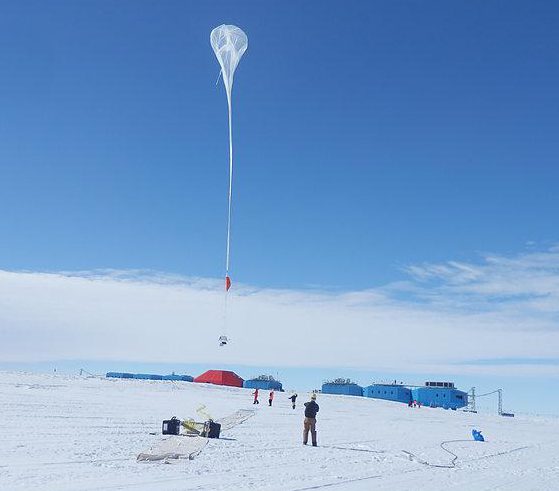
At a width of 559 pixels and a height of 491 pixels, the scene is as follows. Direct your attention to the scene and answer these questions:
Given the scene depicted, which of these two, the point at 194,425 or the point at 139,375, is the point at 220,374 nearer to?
the point at 139,375

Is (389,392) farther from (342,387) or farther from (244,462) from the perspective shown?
(244,462)

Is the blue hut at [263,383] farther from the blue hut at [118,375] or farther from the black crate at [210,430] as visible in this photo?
the black crate at [210,430]

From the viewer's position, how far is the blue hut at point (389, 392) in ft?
345

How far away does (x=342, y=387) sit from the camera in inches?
4213

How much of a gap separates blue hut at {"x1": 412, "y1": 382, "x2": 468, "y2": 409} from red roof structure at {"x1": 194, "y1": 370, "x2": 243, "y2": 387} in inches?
1382

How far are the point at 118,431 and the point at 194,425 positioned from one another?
2.81 m

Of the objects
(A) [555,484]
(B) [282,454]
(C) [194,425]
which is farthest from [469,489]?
(C) [194,425]

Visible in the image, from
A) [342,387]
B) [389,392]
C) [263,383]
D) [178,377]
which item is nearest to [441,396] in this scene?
[389,392]

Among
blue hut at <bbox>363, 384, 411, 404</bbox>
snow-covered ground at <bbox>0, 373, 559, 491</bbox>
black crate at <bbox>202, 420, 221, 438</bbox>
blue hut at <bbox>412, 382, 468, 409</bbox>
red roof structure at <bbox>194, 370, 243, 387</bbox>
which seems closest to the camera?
snow-covered ground at <bbox>0, 373, 559, 491</bbox>

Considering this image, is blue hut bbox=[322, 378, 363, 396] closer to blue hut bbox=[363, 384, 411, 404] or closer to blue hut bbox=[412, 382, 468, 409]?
blue hut bbox=[363, 384, 411, 404]

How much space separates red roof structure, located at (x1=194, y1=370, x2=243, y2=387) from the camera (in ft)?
325

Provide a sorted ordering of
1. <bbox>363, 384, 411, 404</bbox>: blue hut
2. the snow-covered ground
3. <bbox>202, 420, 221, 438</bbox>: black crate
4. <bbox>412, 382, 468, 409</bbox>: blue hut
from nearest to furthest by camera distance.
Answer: the snow-covered ground < <bbox>202, 420, 221, 438</bbox>: black crate < <bbox>412, 382, 468, 409</bbox>: blue hut < <bbox>363, 384, 411, 404</bbox>: blue hut

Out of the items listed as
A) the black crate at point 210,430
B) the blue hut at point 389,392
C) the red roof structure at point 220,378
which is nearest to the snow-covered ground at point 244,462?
the black crate at point 210,430

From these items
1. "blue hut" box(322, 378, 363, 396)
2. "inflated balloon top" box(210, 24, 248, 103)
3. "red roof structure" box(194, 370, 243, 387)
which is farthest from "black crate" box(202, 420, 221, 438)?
"blue hut" box(322, 378, 363, 396)
